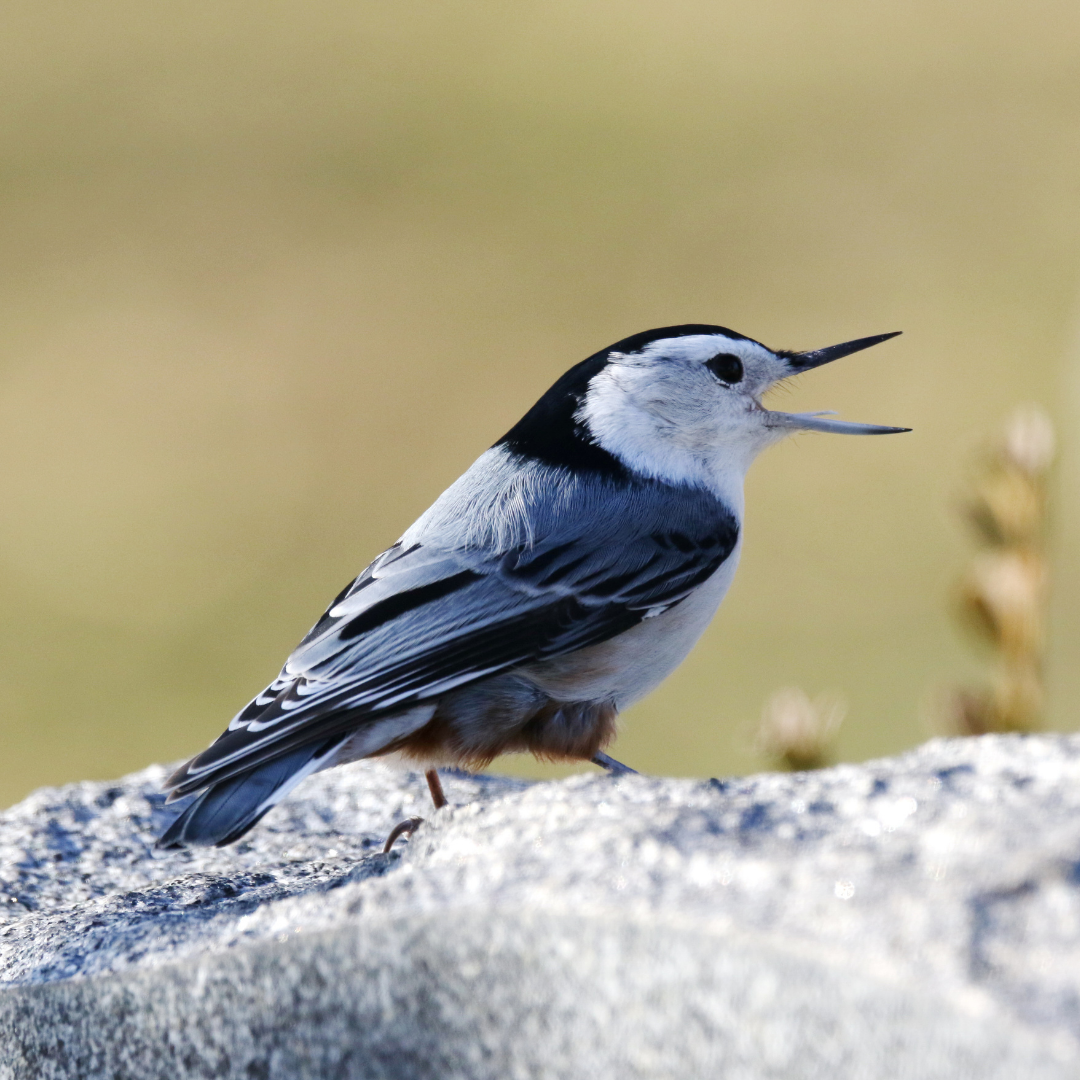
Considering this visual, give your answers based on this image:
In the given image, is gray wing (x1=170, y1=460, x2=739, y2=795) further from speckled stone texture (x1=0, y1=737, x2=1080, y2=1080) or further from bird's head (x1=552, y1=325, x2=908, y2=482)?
speckled stone texture (x1=0, y1=737, x2=1080, y2=1080)

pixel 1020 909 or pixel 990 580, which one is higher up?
pixel 990 580

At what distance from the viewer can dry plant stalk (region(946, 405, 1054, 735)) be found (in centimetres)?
219

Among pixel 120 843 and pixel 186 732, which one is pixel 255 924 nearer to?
pixel 120 843

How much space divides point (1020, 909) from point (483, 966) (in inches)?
18.1

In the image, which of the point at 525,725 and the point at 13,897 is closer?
the point at 13,897

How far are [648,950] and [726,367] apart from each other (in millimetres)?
1799

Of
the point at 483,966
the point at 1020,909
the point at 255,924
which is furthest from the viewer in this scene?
the point at 255,924

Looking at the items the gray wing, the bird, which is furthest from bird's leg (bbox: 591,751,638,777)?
the gray wing

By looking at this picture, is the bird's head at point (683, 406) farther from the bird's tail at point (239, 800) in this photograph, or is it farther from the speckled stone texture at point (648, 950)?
the speckled stone texture at point (648, 950)

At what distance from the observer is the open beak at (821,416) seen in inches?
108

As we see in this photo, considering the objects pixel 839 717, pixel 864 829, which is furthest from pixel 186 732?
pixel 864 829

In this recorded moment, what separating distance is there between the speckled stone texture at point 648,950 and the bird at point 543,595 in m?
0.36

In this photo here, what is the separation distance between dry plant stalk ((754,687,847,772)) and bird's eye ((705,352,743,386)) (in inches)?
32.8

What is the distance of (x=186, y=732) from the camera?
5812mm
